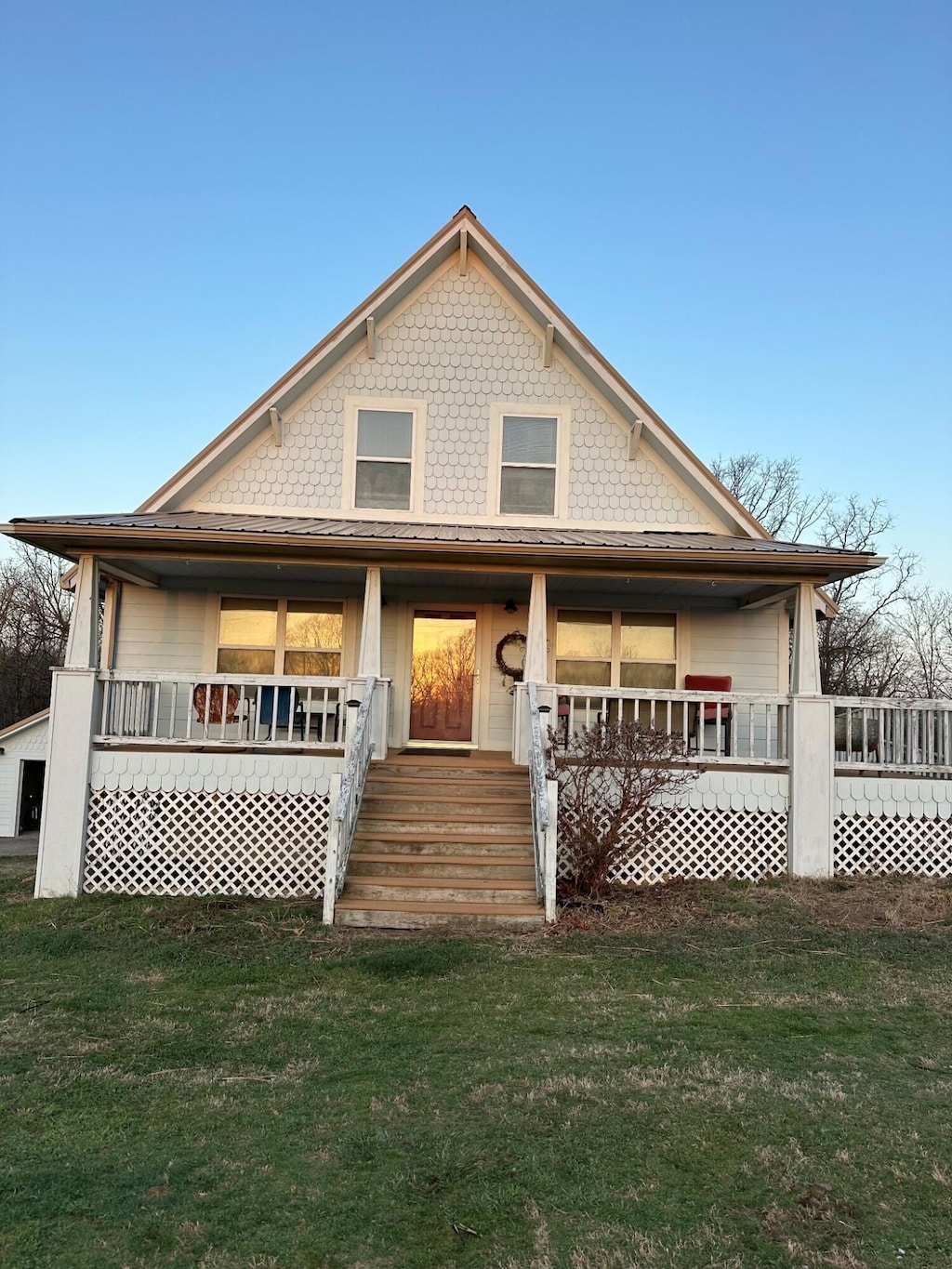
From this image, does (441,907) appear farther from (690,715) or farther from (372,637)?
(690,715)

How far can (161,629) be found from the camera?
42.5 feet

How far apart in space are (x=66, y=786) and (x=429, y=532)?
5267 millimetres

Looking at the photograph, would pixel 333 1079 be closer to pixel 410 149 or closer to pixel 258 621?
pixel 258 621

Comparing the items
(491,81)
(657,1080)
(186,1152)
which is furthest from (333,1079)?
(491,81)

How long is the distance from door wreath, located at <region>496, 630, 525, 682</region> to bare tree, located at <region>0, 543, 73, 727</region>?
27.7 metres

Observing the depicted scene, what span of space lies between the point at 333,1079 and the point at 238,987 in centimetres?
206

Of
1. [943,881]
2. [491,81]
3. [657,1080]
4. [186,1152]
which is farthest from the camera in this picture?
[491,81]

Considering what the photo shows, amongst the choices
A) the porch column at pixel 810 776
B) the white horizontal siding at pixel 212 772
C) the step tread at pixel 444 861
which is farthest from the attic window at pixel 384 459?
the porch column at pixel 810 776

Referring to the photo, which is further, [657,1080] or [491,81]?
[491,81]

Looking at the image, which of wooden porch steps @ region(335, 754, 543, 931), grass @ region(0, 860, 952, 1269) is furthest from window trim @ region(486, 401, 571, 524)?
grass @ region(0, 860, 952, 1269)

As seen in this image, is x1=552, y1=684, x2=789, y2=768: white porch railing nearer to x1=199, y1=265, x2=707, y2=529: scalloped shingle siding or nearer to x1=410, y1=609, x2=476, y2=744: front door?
x1=410, y1=609, x2=476, y2=744: front door

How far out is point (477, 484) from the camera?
12945 mm

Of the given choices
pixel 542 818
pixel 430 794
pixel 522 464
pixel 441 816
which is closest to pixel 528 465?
pixel 522 464

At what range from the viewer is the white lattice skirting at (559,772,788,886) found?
10.2 m
